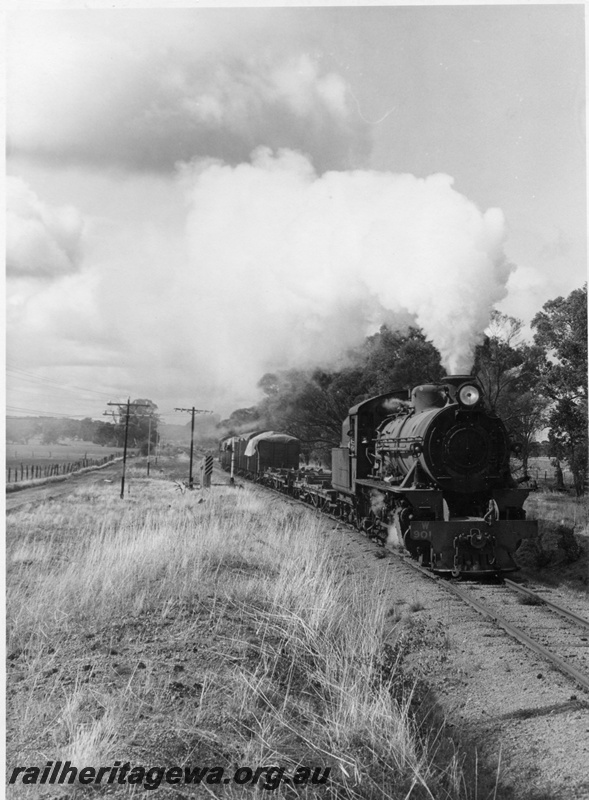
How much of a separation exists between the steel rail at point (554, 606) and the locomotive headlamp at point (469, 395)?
3.07 meters

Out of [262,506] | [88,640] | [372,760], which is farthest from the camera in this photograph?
[262,506]

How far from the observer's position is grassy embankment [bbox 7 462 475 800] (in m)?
4.23

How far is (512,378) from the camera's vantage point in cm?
1912

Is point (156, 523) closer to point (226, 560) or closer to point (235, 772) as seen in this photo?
point (226, 560)

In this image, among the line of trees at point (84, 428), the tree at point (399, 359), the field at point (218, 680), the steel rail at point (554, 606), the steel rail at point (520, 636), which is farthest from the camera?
the tree at point (399, 359)

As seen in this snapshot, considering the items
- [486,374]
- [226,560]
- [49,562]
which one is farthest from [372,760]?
[486,374]

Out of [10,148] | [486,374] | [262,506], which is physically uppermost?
[10,148]

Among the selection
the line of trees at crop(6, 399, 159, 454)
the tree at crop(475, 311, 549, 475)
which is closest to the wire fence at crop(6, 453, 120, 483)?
the line of trees at crop(6, 399, 159, 454)

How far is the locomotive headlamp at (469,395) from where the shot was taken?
9969 millimetres

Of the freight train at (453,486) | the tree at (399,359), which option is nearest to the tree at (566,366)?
the tree at (399,359)

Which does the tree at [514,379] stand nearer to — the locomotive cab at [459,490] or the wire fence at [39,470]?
the locomotive cab at [459,490]

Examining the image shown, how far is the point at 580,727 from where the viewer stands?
475cm

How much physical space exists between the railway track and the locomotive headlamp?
3037mm

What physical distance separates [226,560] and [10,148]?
672 cm
